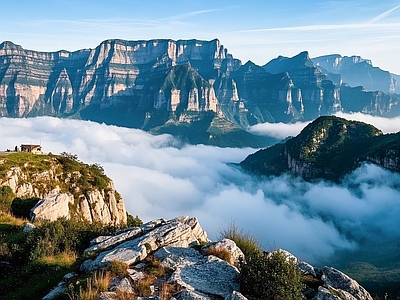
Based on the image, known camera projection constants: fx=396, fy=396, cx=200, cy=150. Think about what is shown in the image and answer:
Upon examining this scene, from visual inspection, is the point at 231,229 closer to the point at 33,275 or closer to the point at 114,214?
the point at 33,275

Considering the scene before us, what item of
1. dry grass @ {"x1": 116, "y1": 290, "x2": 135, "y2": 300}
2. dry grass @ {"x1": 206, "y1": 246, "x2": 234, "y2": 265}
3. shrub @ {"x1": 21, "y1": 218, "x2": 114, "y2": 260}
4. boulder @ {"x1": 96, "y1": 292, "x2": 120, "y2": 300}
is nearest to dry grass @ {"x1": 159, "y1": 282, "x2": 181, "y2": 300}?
dry grass @ {"x1": 116, "y1": 290, "x2": 135, "y2": 300}

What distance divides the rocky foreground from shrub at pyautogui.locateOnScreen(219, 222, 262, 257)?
0.81 meters

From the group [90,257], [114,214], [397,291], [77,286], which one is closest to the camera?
[77,286]

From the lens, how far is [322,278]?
14367 mm

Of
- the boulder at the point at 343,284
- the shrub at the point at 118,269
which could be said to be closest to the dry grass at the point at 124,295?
the shrub at the point at 118,269

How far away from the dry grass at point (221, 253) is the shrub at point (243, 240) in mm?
1053

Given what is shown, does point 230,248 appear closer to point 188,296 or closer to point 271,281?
point 271,281

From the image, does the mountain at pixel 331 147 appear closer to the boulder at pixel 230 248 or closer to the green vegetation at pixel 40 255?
the green vegetation at pixel 40 255

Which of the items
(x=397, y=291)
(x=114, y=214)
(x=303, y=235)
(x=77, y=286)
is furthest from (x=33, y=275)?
(x=303, y=235)

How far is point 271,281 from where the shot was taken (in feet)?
37.5

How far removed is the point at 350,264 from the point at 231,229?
119 m

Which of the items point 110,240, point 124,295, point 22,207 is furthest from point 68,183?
point 124,295

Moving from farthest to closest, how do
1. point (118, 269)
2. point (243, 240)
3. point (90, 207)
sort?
point (90, 207) → point (243, 240) → point (118, 269)

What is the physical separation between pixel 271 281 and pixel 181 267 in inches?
122
